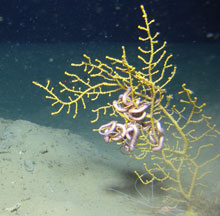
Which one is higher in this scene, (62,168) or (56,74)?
(56,74)

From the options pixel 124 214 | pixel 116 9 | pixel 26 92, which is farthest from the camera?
pixel 116 9

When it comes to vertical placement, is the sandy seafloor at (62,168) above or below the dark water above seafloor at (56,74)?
below

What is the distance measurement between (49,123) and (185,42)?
559 inches

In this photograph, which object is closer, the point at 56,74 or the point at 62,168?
the point at 62,168

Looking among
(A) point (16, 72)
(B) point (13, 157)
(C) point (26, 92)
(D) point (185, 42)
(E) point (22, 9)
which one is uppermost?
(E) point (22, 9)

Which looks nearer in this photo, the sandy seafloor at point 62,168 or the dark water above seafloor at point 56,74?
the sandy seafloor at point 62,168

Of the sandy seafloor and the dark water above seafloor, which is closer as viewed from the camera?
the sandy seafloor

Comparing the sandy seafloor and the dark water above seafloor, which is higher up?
the dark water above seafloor

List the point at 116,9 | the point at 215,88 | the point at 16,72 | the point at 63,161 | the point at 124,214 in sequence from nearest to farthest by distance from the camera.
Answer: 1. the point at 124,214
2. the point at 63,161
3. the point at 215,88
4. the point at 16,72
5. the point at 116,9

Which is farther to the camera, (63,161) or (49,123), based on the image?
(49,123)

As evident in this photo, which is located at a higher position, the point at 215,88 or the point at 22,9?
the point at 22,9

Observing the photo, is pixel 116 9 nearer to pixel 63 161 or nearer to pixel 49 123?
pixel 49 123

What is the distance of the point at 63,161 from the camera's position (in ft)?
14.2

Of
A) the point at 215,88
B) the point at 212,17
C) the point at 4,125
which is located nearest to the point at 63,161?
the point at 4,125
